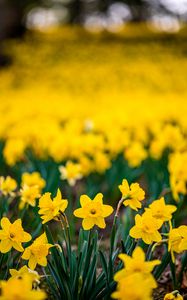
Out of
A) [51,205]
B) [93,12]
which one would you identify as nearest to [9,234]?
[51,205]

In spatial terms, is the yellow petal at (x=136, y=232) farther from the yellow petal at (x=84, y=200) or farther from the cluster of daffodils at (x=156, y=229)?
the yellow petal at (x=84, y=200)

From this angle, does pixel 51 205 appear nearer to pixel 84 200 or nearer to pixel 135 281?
pixel 84 200

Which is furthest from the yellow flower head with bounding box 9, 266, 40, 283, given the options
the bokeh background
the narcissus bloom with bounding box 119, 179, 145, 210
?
the bokeh background

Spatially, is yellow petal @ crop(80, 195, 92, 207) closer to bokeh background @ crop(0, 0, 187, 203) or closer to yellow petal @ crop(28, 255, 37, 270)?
yellow petal @ crop(28, 255, 37, 270)

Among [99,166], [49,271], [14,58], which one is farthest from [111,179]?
[14,58]

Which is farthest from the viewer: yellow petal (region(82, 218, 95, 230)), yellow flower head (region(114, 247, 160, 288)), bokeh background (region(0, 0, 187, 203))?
bokeh background (region(0, 0, 187, 203))

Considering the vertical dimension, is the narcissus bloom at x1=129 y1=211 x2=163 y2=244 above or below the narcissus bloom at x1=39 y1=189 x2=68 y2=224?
below

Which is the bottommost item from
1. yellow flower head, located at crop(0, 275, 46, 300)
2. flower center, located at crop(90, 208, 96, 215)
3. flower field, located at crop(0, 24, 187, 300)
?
flower field, located at crop(0, 24, 187, 300)

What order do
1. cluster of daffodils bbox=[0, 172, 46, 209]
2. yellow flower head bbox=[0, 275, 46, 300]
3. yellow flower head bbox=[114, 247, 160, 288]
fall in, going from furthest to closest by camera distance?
cluster of daffodils bbox=[0, 172, 46, 209] → yellow flower head bbox=[114, 247, 160, 288] → yellow flower head bbox=[0, 275, 46, 300]
